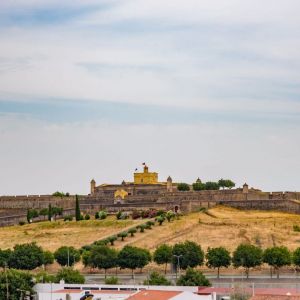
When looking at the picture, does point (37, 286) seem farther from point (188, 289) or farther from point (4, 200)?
point (4, 200)

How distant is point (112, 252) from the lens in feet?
185

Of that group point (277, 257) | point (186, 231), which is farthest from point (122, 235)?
point (277, 257)

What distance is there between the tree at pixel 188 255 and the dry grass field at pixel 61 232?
1032cm

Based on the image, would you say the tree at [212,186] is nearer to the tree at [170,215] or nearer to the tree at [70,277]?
the tree at [170,215]

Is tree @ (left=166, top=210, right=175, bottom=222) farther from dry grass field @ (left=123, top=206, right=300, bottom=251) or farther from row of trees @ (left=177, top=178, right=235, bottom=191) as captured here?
row of trees @ (left=177, top=178, right=235, bottom=191)

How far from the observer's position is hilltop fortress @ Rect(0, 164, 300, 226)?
78.3 m

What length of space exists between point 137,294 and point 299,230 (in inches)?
1043

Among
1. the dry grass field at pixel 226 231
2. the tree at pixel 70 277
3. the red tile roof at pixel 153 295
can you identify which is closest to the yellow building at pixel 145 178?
the dry grass field at pixel 226 231

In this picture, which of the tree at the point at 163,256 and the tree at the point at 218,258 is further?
the tree at the point at 163,256

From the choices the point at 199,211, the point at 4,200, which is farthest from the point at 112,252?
the point at 4,200

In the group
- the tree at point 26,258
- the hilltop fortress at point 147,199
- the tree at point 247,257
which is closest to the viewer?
the tree at point 247,257

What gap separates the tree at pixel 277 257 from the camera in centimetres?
5422

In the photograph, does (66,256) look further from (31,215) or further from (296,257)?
(31,215)

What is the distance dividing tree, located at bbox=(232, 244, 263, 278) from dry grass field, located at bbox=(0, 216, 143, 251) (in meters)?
13.5
